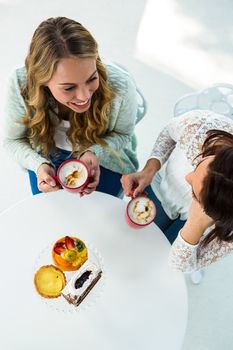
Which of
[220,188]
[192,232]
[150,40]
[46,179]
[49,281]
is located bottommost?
[49,281]

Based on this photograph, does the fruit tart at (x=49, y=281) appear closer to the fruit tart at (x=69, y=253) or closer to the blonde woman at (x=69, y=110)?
the fruit tart at (x=69, y=253)

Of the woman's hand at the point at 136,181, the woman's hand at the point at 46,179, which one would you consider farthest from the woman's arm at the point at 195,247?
the woman's hand at the point at 46,179

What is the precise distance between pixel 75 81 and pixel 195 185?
53cm

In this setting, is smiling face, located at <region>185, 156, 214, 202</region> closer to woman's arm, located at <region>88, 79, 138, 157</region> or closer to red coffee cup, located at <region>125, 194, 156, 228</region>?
red coffee cup, located at <region>125, 194, 156, 228</region>

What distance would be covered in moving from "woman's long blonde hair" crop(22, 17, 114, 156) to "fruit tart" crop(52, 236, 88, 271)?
1.53 ft

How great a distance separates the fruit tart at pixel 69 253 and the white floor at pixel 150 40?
1021mm

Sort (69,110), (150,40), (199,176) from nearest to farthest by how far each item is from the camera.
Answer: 1. (199,176)
2. (69,110)
3. (150,40)

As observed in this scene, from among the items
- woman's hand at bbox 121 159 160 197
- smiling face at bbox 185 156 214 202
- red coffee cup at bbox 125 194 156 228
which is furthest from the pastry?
smiling face at bbox 185 156 214 202

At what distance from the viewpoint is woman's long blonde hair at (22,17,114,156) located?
1.32 metres

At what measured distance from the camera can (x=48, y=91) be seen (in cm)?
155

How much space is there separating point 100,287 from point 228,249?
446 millimetres

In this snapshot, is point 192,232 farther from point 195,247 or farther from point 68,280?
point 68,280

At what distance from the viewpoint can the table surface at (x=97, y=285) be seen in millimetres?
1336

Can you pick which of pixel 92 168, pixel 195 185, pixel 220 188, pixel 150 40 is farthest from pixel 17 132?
pixel 150 40
